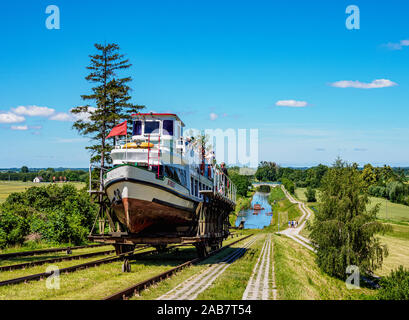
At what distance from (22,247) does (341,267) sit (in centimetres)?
2052

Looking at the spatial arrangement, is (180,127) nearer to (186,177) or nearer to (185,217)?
(186,177)

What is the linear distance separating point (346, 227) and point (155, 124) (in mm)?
15088

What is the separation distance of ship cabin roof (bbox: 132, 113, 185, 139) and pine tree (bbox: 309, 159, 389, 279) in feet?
44.8

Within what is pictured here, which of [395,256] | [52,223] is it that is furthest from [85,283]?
[395,256]

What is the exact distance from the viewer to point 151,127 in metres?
20.4

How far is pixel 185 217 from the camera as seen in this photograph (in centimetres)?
2030

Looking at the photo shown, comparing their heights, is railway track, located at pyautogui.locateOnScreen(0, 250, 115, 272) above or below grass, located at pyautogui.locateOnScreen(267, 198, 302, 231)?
above

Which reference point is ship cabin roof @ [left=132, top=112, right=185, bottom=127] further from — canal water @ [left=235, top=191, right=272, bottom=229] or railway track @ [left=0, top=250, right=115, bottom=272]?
canal water @ [left=235, top=191, right=272, bottom=229]

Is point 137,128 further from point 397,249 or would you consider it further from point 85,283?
point 397,249

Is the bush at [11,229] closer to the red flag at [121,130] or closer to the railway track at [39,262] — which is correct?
the railway track at [39,262]

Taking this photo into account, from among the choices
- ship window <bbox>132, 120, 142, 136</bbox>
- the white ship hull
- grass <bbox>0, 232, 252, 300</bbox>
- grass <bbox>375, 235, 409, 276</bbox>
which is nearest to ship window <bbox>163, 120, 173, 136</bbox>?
ship window <bbox>132, 120, 142, 136</bbox>

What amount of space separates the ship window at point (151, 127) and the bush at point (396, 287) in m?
14.2

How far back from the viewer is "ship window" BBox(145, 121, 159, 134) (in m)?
20.4
